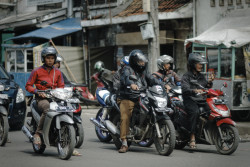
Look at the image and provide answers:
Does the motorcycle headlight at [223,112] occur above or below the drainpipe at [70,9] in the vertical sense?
below

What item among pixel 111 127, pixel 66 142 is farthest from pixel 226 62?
pixel 66 142

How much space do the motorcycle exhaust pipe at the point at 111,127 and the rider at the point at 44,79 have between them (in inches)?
45.8

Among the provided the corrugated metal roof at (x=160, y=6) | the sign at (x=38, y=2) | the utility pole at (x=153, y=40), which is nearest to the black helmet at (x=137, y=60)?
the utility pole at (x=153, y=40)

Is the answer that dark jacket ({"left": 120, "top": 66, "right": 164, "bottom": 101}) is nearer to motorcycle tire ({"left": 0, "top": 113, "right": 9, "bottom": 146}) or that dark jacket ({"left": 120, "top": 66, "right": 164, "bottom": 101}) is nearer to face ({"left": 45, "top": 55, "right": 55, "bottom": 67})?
face ({"left": 45, "top": 55, "right": 55, "bottom": 67})

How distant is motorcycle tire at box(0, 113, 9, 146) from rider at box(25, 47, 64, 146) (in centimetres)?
105

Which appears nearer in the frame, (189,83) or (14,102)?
(189,83)

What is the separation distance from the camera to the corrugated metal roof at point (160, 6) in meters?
19.0

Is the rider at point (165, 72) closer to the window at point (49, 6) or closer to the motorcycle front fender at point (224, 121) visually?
the motorcycle front fender at point (224, 121)

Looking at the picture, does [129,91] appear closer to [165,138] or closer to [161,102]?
[161,102]

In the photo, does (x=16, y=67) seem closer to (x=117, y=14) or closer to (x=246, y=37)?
(x=117, y=14)

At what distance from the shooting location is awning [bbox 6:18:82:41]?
2239 cm

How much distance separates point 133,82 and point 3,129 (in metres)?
2.33

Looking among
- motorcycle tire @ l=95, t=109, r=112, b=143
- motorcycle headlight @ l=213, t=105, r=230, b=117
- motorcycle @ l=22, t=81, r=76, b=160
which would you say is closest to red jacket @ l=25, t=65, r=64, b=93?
motorcycle @ l=22, t=81, r=76, b=160

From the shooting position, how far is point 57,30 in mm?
23328
